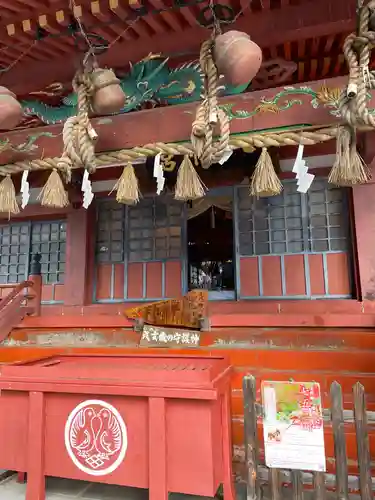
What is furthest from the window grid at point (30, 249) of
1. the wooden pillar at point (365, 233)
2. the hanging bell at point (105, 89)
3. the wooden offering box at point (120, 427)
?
the wooden pillar at point (365, 233)

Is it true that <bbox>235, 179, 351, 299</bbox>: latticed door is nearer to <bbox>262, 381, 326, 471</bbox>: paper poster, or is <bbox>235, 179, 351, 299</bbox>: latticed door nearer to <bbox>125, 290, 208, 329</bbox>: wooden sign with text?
<bbox>125, 290, 208, 329</bbox>: wooden sign with text

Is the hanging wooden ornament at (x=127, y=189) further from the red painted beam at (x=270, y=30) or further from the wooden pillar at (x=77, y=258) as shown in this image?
the wooden pillar at (x=77, y=258)

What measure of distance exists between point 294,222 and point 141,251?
2.63 meters

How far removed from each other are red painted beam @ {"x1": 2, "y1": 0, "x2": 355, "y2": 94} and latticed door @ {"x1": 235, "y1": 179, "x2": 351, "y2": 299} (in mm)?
2584

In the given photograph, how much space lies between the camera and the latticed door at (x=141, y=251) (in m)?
6.35

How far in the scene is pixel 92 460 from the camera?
8.31 ft

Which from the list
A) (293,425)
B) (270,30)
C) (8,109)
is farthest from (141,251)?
(293,425)

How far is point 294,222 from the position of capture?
5.84 meters

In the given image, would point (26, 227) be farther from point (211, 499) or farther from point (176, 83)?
point (211, 499)

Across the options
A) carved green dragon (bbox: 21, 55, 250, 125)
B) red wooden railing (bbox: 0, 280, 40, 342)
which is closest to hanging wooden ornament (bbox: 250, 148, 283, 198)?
carved green dragon (bbox: 21, 55, 250, 125)

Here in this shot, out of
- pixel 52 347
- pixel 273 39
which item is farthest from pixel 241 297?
pixel 273 39

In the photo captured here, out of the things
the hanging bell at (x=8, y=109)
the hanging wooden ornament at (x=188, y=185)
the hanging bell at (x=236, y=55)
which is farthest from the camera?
the hanging bell at (x=8, y=109)

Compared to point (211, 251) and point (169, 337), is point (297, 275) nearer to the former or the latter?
point (169, 337)

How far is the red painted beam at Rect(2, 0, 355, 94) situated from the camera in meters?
3.46
